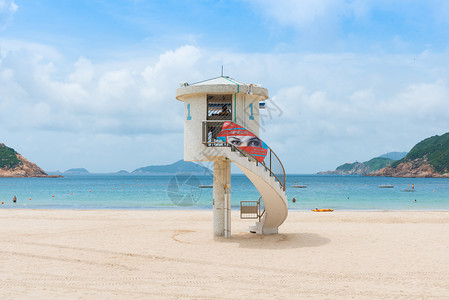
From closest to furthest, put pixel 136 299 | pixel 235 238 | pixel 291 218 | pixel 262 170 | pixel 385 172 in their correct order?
pixel 136 299 < pixel 262 170 < pixel 235 238 < pixel 291 218 < pixel 385 172

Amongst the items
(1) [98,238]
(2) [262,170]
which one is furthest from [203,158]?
(1) [98,238]

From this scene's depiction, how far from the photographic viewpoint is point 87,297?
895cm

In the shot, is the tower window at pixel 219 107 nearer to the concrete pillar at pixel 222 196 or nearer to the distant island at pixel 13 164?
the concrete pillar at pixel 222 196

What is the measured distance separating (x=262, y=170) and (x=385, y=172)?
17138 centimetres

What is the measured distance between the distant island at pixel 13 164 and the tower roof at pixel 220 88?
502ft

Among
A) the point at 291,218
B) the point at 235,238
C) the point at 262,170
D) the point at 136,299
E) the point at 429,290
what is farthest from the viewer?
the point at 291,218

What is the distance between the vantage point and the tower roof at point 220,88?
1498 centimetres

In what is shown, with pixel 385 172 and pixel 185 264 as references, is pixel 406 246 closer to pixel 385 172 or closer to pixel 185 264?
pixel 185 264

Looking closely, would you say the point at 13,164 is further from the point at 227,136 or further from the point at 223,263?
the point at 223,263

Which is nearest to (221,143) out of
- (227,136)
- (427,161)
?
(227,136)

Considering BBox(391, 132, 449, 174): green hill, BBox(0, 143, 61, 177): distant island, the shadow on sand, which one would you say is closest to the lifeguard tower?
the shadow on sand

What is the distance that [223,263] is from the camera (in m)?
12.2

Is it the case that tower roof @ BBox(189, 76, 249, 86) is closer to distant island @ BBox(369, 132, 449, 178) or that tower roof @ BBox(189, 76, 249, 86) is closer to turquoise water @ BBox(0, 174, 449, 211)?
turquoise water @ BBox(0, 174, 449, 211)

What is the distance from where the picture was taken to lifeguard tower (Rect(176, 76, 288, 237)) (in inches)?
583
